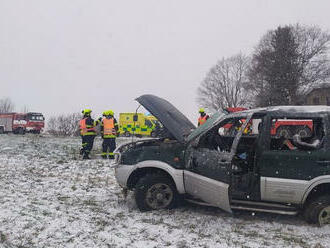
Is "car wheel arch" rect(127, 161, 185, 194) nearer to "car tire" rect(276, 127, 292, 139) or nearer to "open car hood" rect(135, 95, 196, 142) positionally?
"open car hood" rect(135, 95, 196, 142)

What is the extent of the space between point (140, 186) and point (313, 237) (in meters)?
2.64

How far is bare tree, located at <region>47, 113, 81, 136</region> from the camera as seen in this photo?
990 inches

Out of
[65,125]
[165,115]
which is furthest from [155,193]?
[65,125]

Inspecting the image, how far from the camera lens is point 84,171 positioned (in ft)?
28.6

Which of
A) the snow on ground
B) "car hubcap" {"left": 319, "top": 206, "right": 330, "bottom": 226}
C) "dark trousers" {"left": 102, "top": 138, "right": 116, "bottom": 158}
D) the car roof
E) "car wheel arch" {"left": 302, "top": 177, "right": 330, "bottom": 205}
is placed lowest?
the snow on ground

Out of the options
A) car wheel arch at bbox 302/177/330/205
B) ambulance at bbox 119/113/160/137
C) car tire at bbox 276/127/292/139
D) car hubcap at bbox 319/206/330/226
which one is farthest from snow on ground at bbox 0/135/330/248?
ambulance at bbox 119/113/160/137

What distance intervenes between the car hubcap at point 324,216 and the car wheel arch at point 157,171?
2.05 meters

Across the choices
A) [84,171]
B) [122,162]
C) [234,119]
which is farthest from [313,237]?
[84,171]

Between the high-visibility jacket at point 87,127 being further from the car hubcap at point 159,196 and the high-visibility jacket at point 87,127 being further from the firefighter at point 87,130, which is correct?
the car hubcap at point 159,196

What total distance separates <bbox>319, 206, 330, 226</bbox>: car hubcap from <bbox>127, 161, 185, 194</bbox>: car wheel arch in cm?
205

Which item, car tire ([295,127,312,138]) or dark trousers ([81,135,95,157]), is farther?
dark trousers ([81,135,95,157])

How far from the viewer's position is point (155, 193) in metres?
5.23

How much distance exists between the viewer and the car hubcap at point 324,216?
4.41m

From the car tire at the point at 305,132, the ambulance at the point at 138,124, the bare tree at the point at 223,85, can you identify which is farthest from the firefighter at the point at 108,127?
the bare tree at the point at 223,85
